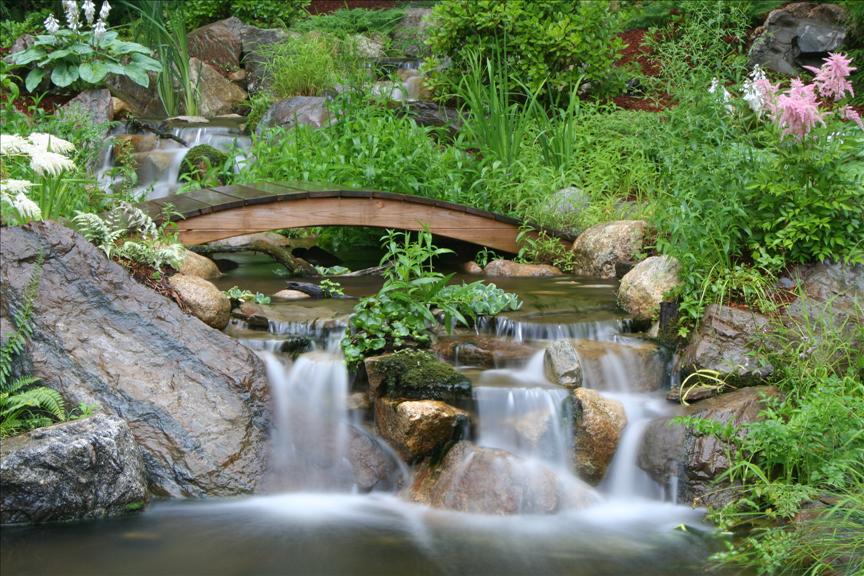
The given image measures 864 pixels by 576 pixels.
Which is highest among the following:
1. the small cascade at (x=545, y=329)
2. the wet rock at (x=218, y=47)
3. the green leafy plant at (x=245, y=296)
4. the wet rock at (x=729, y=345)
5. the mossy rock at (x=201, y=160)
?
the wet rock at (x=218, y=47)

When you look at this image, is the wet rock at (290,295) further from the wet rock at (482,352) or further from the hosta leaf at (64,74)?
the hosta leaf at (64,74)

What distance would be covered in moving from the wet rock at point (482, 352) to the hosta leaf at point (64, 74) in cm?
350

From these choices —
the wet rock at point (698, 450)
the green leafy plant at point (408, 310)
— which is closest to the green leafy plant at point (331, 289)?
the green leafy plant at point (408, 310)

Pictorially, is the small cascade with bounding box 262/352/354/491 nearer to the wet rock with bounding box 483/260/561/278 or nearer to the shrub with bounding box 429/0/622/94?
the wet rock with bounding box 483/260/561/278

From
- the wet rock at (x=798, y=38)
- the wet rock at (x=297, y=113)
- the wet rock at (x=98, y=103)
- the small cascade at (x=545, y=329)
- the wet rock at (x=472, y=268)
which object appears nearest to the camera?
the small cascade at (x=545, y=329)

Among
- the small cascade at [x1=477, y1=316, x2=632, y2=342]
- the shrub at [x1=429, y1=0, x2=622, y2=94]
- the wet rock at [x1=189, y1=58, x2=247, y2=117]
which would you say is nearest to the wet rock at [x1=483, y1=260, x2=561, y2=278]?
the small cascade at [x1=477, y1=316, x2=632, y2=342]

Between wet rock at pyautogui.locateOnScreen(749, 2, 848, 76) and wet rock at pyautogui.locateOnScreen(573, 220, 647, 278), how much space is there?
4716 mm

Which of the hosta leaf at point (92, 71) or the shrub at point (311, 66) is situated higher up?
the shrub at point (311, 66)

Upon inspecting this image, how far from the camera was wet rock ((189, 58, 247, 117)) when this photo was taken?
13.2 metres

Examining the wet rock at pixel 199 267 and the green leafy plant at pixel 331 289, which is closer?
the green leafy plant at pixel 331 289

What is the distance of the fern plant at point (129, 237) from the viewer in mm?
5855

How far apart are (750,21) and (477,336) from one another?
27.8ft

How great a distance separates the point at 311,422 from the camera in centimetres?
545

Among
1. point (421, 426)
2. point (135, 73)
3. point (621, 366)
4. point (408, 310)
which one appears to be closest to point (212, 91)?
point (135, 73)
